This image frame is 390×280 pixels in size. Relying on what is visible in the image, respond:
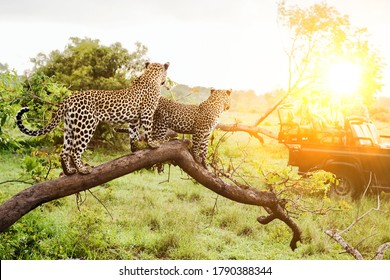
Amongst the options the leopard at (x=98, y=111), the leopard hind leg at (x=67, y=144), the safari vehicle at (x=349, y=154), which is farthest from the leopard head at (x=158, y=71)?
the safari vehicle at (x=349, y=154)

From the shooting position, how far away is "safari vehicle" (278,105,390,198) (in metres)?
9.29

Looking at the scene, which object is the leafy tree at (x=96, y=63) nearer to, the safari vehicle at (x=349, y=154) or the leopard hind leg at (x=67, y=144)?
the leopard hind leg at (x=67, y=144)

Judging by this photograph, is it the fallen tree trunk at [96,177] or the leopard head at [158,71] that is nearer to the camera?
the leopard head at [158,71]

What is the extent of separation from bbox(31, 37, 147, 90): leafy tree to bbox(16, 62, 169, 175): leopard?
1.76 metres

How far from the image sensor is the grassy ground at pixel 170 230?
753cm

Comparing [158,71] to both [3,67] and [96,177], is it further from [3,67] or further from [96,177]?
[3,67]

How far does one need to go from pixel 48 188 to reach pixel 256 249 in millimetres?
4321

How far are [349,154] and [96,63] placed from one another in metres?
5.08

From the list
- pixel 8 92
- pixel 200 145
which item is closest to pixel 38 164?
pixel 8 92

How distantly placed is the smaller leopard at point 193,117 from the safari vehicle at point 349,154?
175 inches

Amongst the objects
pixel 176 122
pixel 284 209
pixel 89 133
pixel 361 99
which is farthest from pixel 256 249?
pixel 89 133

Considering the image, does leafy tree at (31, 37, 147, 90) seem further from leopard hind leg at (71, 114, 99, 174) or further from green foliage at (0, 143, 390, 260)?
leopard hind leg at (71, 114, 99, 174)

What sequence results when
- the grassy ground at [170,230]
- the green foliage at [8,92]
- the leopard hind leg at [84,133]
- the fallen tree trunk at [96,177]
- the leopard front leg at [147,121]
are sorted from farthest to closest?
the grassy ground at [170,230] < the green foliage at [8,92] < the fallen tree trunk at [96,177] < the leopard front leg at [147,121] < the leopard hind leg at [84,133]

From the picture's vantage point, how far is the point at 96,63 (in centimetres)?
682
